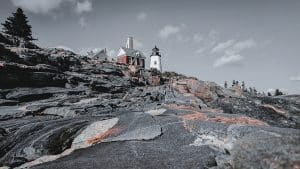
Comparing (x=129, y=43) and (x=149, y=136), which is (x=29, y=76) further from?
(x=129, y=43)

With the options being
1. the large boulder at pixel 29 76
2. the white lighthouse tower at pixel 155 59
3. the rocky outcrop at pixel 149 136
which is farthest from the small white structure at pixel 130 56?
the rocky outcrop at pixel 149 136

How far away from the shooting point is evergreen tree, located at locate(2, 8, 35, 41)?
55594mm

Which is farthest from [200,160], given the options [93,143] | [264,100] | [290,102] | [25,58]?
[25,58]

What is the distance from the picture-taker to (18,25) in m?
55.8

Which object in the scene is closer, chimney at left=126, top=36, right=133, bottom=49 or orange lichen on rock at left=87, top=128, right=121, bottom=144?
orange lichen on rock at left=87, top=128, right=121, bottom=144

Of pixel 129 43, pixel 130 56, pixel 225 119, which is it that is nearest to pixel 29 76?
pixel 225 119

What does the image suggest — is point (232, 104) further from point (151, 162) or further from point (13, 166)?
point (13, 166)

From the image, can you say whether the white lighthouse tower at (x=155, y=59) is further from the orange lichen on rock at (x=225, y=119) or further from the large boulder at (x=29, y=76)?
the orange lichen on rock at (x=225, y=119)

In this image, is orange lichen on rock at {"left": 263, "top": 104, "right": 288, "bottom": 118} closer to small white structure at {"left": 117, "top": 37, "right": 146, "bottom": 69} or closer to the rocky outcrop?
the rocky outcrop

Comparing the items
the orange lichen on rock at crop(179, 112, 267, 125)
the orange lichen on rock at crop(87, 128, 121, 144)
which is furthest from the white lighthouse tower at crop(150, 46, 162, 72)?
the orange lichen on rock at crop(87, 128, 121, 144)

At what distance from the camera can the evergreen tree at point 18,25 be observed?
55594 millimetres

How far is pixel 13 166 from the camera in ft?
33.3

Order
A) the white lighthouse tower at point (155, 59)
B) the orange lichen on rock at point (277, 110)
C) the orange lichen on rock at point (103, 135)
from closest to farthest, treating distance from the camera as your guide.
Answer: the orange lichen on rock at point (103, 135) → the orange lichen on rock at point (277, 110) → the white lighthouse tower at point (155, 59)

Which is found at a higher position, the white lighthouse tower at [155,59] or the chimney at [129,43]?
the chimney at [129,43]
